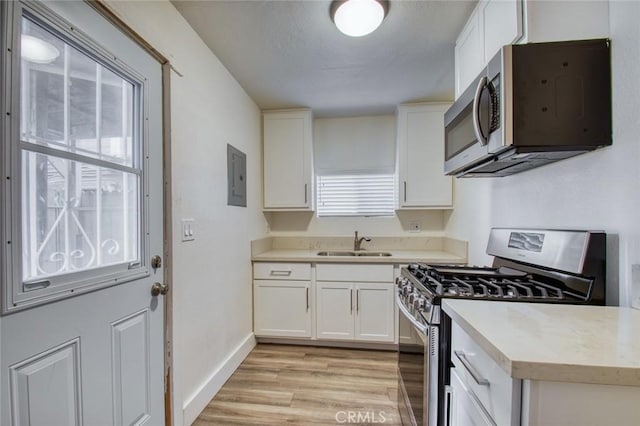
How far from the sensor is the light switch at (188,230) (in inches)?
60.6

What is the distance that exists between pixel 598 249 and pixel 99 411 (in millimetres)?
1881

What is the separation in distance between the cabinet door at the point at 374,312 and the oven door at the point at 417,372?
2.84 feet

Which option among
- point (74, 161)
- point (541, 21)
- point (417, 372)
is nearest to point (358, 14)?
point (541, 21)

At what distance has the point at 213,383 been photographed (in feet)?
6.07

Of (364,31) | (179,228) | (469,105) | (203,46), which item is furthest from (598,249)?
(203,46)

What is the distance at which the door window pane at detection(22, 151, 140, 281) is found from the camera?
814mm

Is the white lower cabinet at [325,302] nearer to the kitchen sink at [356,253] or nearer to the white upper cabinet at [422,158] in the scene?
the kitchen sink at [356,253]

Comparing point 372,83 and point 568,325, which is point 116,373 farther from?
point 372,83

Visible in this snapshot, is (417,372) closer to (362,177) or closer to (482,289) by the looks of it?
(482,289)

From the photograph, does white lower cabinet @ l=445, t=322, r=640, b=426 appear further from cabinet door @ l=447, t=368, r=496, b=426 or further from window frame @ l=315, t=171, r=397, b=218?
window frame @ l=315, t=171, r=397, b=218

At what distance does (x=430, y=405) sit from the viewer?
1053 mm

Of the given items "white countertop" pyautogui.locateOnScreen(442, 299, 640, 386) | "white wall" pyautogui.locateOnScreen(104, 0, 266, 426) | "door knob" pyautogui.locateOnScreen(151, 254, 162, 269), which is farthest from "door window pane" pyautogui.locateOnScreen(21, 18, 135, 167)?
"white countertop" pyautogui.locateOnScreen(442, 299, 640, 386)

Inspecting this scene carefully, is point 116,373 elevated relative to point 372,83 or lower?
lower

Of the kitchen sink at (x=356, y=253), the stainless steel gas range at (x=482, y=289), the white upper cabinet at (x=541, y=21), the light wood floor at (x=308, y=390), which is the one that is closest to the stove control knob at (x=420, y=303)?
the stainless steel gas range at (x=482, y=289)
